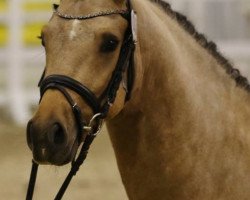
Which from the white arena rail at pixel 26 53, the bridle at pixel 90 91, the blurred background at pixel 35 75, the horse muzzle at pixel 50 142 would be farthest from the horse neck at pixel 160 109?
the white arena rail at pixel 26 53

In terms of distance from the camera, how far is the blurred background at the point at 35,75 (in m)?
8.31

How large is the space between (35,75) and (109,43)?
7711 mm

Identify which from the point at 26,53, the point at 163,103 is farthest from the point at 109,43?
the point at 26,53

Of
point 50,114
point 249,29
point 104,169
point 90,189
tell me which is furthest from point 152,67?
point 249,29

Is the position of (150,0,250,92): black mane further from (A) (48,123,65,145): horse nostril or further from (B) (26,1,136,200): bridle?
(A) (48,123,65,145): horse nostril

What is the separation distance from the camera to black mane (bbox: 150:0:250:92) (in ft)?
13.9

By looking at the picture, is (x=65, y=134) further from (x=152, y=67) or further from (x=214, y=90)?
(x=214, y=90)

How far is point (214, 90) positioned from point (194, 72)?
0.14 m

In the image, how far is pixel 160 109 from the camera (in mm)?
3973

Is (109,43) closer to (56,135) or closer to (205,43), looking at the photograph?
(56,135)

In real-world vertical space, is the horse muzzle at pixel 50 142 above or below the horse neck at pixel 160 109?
below

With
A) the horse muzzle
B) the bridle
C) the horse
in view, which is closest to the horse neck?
the horse

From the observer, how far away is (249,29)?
40.0 ft

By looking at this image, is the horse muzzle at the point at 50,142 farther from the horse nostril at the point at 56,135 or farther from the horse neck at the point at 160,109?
the horse neck at the point at 160,109
